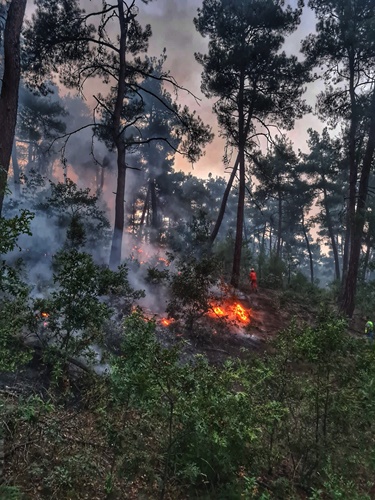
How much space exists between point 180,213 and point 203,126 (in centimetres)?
2348

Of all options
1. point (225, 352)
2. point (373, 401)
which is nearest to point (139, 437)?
point (373, 401)

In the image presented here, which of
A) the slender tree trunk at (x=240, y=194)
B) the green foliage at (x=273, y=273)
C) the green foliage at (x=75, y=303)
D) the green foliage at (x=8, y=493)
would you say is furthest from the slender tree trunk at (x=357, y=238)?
the green foliage at (x=8, y=493)

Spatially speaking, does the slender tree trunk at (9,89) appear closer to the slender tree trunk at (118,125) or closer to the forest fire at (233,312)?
the slender tree trunk at (118,125)

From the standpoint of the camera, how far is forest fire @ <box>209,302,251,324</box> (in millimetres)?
13672

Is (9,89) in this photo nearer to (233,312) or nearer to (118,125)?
(118,125)

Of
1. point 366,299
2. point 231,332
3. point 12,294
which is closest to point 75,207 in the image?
point 231,332

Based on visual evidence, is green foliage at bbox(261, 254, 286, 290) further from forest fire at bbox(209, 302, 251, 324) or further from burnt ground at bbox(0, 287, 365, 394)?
forest fire at bbox(209, 302, 251, 324)

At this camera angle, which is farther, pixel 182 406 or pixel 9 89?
pixel 9 89

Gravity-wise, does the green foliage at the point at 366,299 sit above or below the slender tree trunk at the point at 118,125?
below

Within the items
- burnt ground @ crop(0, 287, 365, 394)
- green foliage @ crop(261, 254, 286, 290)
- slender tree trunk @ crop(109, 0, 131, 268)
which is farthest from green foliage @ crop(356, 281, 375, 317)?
slender tree trunk @ crop(109, 0, 131, 268)

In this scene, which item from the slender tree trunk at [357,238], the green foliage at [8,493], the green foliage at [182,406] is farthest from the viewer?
the slender tree trunk at [357,238]

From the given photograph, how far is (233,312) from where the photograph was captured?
14281mm

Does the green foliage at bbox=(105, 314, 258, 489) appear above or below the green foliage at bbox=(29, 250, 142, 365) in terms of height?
below

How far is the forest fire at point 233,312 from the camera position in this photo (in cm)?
1367
